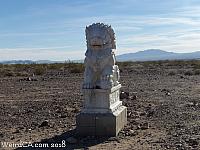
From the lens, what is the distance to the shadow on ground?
8.63m

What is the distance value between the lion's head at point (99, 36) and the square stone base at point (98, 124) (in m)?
1.56

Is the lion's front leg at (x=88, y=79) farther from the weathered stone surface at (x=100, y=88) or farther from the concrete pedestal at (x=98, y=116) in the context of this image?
the concrete pedestal at (x=98, y=116)

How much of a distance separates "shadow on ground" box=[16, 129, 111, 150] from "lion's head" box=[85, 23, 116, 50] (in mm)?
2054

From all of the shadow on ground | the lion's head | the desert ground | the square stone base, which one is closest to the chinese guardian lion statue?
the lion's head

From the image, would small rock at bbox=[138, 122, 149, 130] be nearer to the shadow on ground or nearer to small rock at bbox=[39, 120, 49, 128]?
the shadow on ground

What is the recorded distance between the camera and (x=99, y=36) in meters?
9.49

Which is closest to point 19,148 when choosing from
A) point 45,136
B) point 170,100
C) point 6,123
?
point 45,136

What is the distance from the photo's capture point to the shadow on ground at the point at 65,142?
28.3 feet

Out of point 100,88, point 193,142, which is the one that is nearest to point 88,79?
point 100,88

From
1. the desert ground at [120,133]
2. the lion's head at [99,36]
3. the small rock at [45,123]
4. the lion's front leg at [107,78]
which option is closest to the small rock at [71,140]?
the desert ground at [120,133]

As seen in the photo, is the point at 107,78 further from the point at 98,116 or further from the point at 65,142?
A: the point at 65,142

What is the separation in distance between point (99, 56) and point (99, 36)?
18.6 inches

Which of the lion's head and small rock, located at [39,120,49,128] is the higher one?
the lion's head

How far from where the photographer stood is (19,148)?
337 inches
